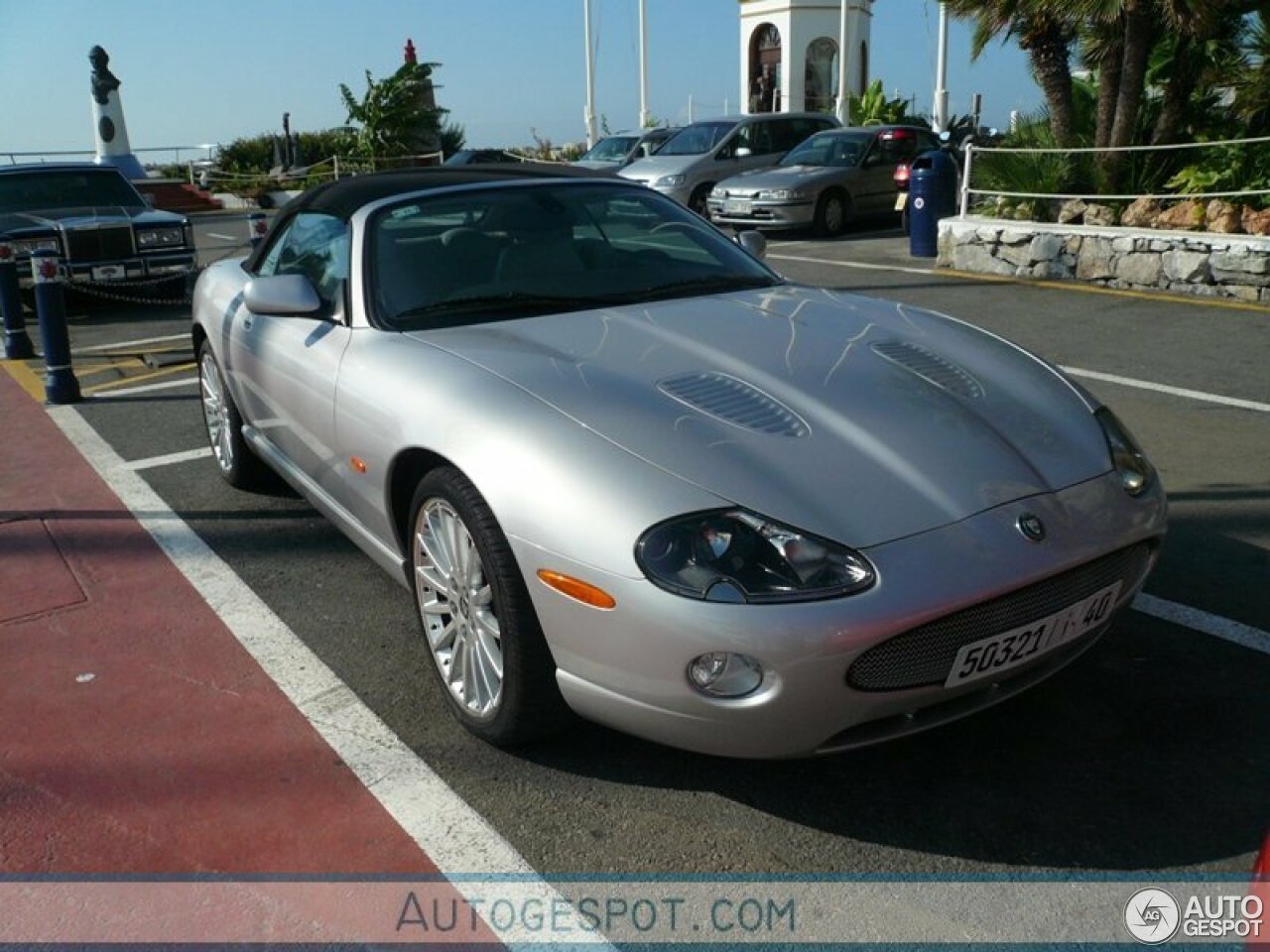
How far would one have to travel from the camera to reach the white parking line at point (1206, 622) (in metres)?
3.66

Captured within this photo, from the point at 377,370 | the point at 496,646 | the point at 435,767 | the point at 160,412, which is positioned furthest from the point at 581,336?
the point at 160,412

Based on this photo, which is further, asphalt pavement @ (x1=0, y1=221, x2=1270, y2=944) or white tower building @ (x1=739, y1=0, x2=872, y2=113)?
white tower building @ (x1=739, y1=0, x2=872, y2=113)

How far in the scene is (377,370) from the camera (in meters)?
3.62

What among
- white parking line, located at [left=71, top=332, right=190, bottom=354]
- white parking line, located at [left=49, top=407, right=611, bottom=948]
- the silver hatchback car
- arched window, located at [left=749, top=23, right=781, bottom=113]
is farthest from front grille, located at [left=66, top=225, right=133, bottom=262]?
arched window, located at [left=749, top=23, right=781, bottom=113]

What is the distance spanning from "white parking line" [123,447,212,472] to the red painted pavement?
1304 millimetres

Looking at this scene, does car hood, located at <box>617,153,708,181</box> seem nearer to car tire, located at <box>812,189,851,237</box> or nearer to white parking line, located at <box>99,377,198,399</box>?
car tire, located at <box>812,189,851,237</box>

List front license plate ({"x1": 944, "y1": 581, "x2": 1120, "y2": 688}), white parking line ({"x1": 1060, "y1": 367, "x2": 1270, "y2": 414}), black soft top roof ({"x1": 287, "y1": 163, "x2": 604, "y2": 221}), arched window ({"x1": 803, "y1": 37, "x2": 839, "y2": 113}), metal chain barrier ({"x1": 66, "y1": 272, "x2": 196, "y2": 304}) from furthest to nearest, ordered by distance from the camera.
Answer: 1. arched window ({"x1": 803, "y1": 37, "x2": 839, "y2": 113})
2. metal chain barrier ({"x1": 66, "y1": 272, "x2": 196, "y2": 304})
3. white parking line ({"x1": 1060, "y1": 367, "x2": 1270, "y2": 414})
4. black soft top roof ({"x1": 287, "y1": 163, "x2": 604, "y2": 221})
5. front license plate ({"x1": 944, "y1": 581, "x2": 1120, "y2": 688})

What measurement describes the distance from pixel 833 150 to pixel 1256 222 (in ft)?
24.0

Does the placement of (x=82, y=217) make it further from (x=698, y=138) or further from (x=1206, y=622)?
(x=1206, y=622)

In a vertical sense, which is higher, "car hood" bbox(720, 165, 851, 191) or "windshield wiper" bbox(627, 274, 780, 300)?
"car hood" bbox(720, 165, 851, 191)

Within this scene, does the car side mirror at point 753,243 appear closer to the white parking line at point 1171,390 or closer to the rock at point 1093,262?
the white parking line at point 1171,390

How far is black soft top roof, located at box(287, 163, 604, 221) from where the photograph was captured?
4430mm

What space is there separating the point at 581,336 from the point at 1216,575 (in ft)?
7.91

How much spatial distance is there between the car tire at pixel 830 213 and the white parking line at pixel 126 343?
8359 millimetres
